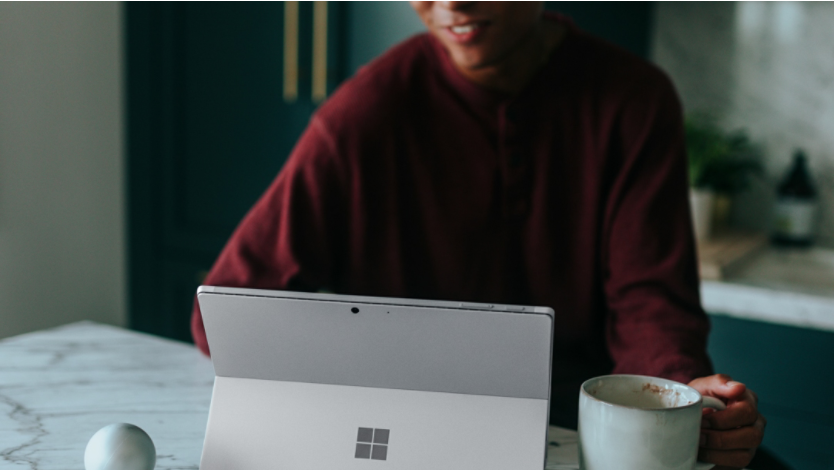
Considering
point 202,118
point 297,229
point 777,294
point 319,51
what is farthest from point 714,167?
point 202,118

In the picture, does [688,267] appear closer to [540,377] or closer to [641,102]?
[641,102]

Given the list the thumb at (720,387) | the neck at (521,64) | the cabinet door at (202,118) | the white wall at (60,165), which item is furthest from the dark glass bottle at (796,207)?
the white wall at (60,165)

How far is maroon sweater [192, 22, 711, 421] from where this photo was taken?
1.06 meters

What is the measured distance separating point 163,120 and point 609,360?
1.77m

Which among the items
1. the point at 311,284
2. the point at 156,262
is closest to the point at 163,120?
the point at 156,262

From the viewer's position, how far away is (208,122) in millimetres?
2318

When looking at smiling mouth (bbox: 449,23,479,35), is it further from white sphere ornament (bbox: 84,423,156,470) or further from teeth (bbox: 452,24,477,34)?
white sphere ornament (bbox: 84,423,156,470)

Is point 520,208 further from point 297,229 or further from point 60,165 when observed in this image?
point 60,165

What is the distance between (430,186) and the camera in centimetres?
110

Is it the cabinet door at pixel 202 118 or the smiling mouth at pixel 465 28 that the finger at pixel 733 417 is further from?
the cabinet door at pixel 202 118

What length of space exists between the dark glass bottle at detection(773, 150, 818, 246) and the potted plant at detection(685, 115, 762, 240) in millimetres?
99

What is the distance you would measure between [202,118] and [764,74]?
5.40 ft

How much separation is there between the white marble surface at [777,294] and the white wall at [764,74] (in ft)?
1.11

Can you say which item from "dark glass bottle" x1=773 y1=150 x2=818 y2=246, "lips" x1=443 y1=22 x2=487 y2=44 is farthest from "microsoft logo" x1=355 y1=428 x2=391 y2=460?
"dark glass bottle" x1=773 y1=150 x2=818 y2=246
